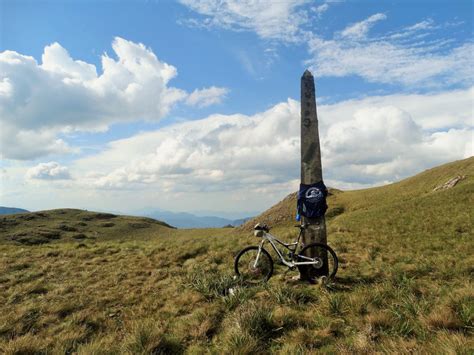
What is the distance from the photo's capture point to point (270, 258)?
10.8 meters

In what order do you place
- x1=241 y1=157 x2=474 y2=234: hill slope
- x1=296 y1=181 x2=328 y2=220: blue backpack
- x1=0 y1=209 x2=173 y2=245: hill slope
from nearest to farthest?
x1=296 y1=181 x2=328 y2=220: blue backpack < x1=241 y1=157 x2=474 y2=234: hill slope < x1=0 y1=209 x2=173 y2=245: hill slope

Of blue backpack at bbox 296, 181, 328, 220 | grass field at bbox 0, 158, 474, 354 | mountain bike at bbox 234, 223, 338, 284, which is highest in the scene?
blue backpack at bbox 296, 181, 328, 220

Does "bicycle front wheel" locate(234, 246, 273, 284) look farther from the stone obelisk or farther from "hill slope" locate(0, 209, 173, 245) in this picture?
"hill slope" locate(0, 209, 173, 245)

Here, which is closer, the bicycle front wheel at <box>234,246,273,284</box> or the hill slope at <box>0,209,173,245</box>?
the bicycle front wheel at <box>234,246,273,284</box>

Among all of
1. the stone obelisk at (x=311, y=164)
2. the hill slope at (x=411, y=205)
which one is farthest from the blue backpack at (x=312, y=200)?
the hill slope at (x=411, y=205)

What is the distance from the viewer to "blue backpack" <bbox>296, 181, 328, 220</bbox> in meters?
10.5

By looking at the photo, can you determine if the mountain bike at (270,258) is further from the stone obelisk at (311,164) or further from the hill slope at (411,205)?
the hill slope at (411,205)

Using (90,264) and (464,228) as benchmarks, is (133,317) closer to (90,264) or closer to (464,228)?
(90,264)

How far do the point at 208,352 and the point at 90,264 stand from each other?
33.7 feet

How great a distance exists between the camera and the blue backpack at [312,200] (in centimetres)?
1052

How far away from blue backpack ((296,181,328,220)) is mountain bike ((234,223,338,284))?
0.50 meters

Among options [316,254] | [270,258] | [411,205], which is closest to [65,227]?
[411,205]

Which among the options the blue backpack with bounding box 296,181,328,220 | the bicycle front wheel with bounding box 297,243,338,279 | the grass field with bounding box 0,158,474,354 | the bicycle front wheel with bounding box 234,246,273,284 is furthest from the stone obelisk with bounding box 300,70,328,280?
the grass field with bounding box 0,158,474,354

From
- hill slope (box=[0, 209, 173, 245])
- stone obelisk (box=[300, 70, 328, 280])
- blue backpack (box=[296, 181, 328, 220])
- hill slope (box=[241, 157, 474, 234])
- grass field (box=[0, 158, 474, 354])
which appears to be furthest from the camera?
hill slope (box=[0, 209, 173, 245])
